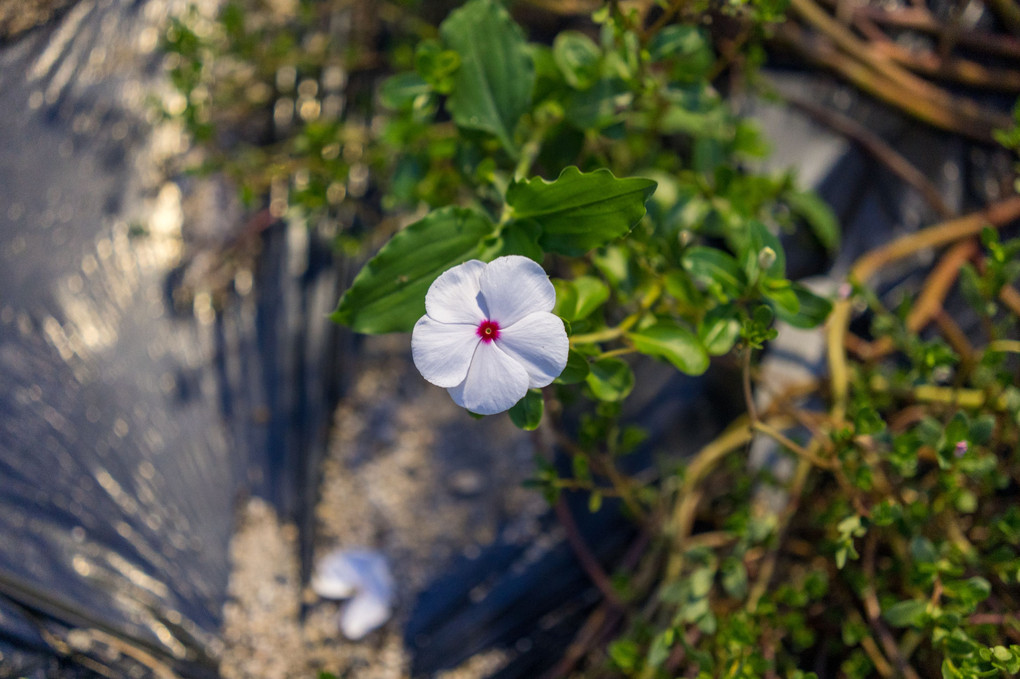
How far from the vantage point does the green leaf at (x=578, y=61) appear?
3.06ft

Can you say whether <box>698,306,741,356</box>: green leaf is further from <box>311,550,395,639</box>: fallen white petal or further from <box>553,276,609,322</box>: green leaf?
<box>311,550,395,639</box>: fallen white petal

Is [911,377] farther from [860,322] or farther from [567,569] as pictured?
[567,569]

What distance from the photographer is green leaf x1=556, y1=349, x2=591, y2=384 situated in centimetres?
71

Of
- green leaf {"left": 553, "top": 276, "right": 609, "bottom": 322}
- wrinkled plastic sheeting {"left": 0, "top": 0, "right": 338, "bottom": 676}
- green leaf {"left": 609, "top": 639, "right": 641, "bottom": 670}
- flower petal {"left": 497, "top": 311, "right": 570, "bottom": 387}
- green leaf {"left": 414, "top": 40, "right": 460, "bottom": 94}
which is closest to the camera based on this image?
flower petal {"left": 497, "top": 311, "right": 570, "bottom": 387}

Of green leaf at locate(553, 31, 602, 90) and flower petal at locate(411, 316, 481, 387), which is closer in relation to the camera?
flower petal at locate(411, 316, 481, 387)

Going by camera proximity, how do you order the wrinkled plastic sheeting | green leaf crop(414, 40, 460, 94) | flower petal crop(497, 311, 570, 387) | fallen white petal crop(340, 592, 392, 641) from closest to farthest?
flower petal crop(497, 311, 570, 387) → green leaf crop(414, 40, 460, 94) → the wrinkled plastic sheeting → fallen white petal crop(340, 592, 392, 641)

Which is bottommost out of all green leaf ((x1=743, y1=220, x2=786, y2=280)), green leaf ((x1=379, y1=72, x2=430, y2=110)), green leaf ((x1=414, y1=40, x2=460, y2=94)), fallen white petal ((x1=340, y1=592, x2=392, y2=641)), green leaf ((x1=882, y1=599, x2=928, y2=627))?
fallen white petal ((x1=340, y1=592, x2=392, y2=641))

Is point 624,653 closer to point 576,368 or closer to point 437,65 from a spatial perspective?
point 576,368

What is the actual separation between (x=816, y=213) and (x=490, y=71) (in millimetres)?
775

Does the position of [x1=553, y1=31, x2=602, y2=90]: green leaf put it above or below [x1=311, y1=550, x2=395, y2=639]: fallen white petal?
above

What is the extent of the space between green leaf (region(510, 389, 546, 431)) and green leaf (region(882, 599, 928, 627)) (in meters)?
0.62

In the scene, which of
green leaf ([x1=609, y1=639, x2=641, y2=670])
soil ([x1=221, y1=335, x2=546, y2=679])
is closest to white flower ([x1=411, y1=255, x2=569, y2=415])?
green leaf ([x1=609, y1=639, x2=641, y2=670])

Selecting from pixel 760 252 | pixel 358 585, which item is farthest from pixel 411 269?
pixel 358 585

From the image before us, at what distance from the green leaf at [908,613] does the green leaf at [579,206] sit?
68 centimetres
